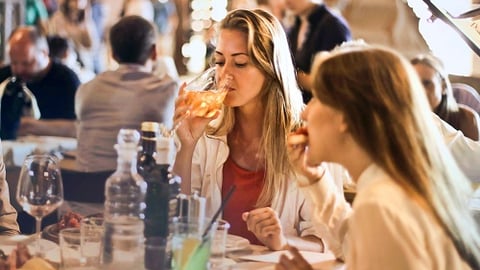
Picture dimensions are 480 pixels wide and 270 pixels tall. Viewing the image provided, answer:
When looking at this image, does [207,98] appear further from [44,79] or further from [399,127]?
[44,79]

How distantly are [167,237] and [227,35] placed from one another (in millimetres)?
783

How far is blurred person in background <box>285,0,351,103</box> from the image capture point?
153 inches

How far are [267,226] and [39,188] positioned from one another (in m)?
0.56

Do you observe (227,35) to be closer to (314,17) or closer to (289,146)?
(289,146)

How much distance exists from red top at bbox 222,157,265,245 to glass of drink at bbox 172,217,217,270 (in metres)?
0.73

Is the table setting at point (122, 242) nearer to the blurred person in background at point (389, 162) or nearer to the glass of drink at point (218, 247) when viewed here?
the glass of drink at point (218, 247)

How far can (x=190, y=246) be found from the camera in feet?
5.14

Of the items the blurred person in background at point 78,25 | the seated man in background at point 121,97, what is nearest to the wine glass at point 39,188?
the seated man in background at point 121,97

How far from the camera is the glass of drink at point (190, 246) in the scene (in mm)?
1559

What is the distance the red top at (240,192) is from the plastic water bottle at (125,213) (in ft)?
1.96

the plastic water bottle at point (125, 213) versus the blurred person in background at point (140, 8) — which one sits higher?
the blurred person in background at point (140, 8)

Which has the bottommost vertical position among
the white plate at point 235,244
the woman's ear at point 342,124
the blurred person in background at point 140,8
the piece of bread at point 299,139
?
the white plate at point 235,244

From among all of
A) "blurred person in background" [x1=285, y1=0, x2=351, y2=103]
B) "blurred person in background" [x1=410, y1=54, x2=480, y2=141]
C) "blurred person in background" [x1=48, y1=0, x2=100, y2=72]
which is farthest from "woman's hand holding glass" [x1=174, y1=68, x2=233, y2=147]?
"blurred person in background" [x1=48, y1=0, x2=100, y2=72]

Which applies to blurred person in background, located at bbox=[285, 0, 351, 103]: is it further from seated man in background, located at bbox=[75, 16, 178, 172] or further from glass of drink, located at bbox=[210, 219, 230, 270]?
glass of drink, located at bbox=[210, 219, 230, 270]
